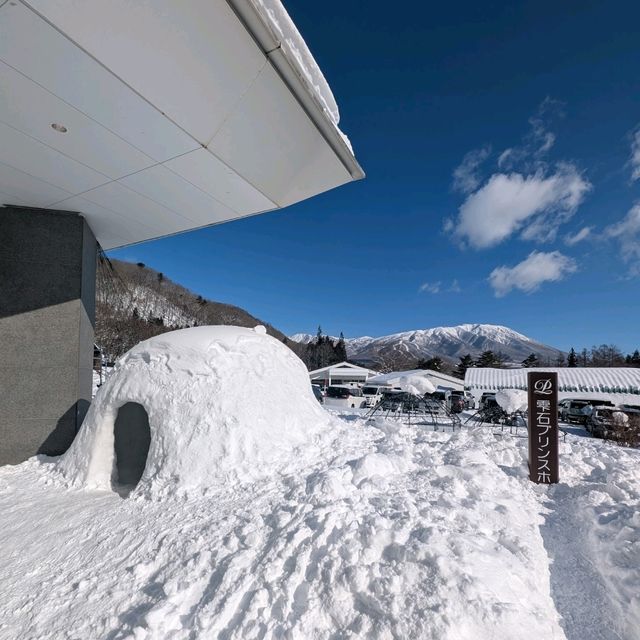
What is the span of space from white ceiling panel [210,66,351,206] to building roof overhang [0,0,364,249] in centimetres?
2

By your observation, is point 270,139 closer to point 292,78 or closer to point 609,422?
point 292,78

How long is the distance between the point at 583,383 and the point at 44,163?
35108 millimetres

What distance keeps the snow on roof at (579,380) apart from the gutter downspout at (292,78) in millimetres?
25146

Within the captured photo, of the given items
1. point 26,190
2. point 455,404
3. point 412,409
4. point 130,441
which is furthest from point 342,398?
point 26,190

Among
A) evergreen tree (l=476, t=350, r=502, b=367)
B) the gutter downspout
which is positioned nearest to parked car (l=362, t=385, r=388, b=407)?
the gutter downspout

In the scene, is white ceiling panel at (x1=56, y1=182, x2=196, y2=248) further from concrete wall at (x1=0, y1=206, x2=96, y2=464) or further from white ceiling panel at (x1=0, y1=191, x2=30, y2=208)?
concrete wall at (x1=0, y1=206, x2=96, y2=464)

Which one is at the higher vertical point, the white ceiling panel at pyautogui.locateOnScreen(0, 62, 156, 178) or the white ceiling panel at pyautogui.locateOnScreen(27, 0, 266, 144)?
the white ceiling panel at pyautogui.locateOnScreen(27, 0, 266, 144)

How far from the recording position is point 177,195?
6.25m

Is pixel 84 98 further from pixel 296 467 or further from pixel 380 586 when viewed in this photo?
pixel 380 586

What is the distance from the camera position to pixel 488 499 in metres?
4.04

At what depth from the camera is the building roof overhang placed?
338cm

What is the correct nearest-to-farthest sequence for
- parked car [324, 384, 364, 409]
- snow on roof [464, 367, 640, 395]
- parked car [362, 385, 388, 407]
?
1. parked car [324, 384, 364, 409]
2. parked car [362, 385, 388, 407]
3. snow on roof [464, 367, 640, 395]

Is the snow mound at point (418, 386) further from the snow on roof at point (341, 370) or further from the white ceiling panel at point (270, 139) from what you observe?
the snow on roof at point (341, 370)

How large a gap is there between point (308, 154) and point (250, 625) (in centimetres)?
566
